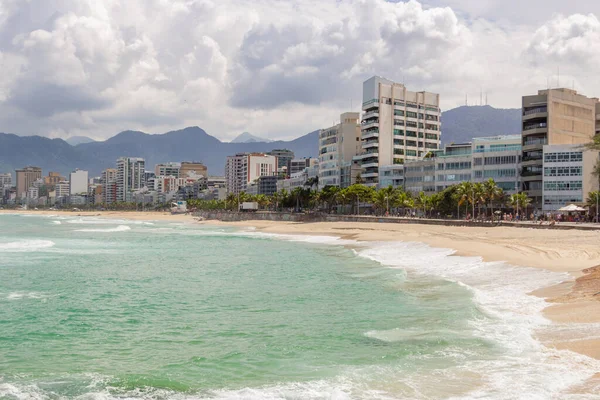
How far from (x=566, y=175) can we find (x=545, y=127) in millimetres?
11053

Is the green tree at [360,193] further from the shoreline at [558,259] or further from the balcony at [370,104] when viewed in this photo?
the shoreline at [558,259]

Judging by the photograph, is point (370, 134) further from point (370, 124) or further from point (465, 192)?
point (465, 192)

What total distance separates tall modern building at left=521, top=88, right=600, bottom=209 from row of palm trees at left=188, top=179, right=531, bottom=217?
456 cm

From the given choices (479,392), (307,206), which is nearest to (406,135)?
(307,206)

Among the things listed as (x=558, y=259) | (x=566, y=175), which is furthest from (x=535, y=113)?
(x=558, y=259)

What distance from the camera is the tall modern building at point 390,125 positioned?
134125 millimetres

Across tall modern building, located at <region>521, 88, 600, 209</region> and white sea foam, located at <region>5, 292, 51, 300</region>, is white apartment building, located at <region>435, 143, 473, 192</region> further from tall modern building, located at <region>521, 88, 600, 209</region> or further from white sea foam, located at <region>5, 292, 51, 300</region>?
→ white sea foam, located at <region>5, 292, 51, 300</region>

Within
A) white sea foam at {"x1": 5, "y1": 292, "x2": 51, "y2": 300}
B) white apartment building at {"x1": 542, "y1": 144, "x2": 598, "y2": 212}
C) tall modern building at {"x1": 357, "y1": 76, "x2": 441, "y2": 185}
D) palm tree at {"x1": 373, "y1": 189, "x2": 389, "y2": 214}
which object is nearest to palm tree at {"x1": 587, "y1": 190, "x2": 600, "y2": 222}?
white apartment building at {"x1": 542, "y1": 144, "x2": 598, "y2": 212}

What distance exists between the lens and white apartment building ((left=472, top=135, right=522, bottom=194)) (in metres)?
96.2

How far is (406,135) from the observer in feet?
455

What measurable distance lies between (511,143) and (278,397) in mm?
95347

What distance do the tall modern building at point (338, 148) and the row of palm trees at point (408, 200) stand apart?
298 inches

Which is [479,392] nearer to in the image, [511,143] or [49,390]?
[49,390]

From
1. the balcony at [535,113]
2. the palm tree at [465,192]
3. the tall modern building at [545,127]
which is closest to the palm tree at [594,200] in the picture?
the tall modern building at [545,127]
